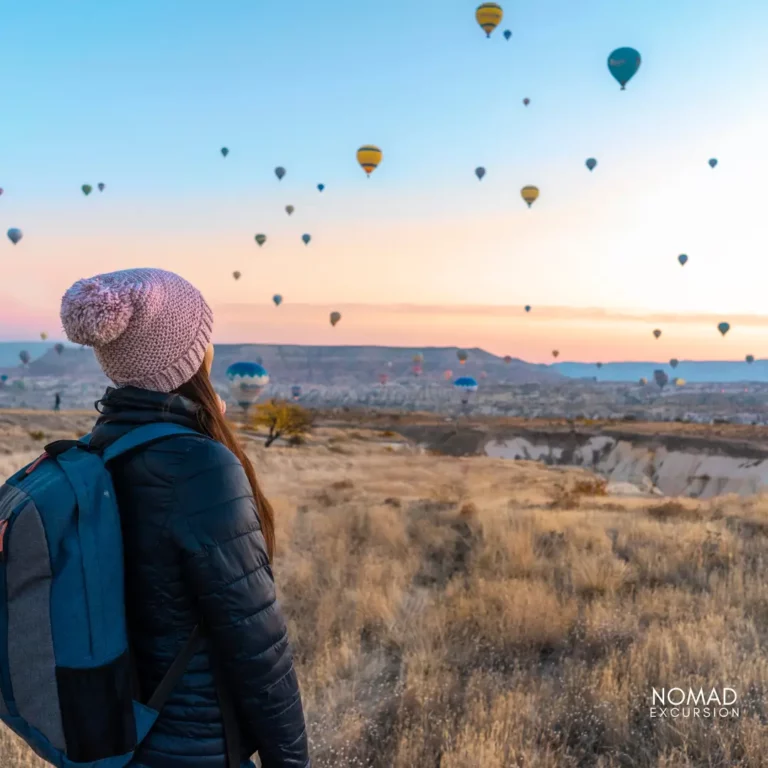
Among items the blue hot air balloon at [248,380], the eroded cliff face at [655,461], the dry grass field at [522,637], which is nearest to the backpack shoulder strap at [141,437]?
the dry grass field at [522,637]

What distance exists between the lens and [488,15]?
3712 centimetres

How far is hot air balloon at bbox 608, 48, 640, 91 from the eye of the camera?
31.4 meters

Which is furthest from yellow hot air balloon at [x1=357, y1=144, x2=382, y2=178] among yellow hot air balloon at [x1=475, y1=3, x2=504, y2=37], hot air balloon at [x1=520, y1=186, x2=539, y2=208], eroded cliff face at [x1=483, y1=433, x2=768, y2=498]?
eroded cliff face at [x1=483, y1=433, x2=768, y2=498]

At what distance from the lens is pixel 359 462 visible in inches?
1518

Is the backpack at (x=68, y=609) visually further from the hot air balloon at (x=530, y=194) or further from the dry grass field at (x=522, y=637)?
the hot air balloon at (x=530, y=194)

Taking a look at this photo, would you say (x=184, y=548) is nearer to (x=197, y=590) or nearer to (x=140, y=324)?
(x=197, y=590)

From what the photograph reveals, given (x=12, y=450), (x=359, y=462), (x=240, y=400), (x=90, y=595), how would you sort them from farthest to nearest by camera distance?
(x=240, y=400) < (x=359, y=462) < (x=12, y=450) < (x=90, y=595)

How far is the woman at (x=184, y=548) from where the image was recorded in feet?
5.90

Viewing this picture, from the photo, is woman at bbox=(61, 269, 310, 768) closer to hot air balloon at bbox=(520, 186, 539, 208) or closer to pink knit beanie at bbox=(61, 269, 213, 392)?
pink knit beanie at bbox=(61, 269, 213, 392)

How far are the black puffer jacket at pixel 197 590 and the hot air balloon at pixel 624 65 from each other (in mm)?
34463

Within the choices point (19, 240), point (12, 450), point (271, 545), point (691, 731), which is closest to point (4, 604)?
point (271, 545)

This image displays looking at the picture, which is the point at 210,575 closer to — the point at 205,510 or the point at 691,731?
the point at 205,510

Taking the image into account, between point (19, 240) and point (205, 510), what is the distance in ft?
213

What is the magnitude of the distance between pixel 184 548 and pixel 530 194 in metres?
49.9
